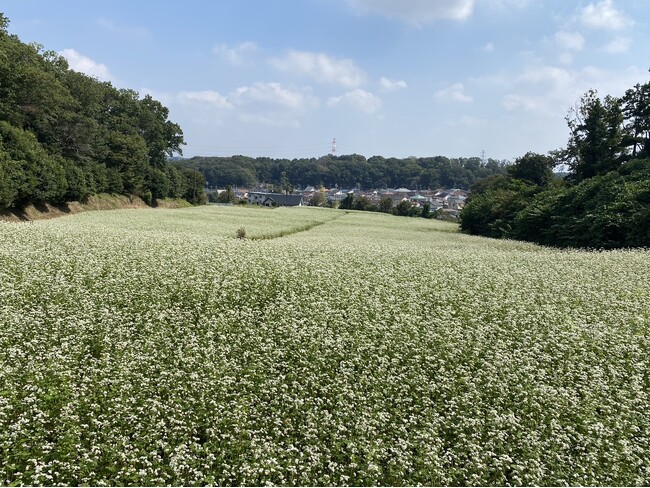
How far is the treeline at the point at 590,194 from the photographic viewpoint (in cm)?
2623

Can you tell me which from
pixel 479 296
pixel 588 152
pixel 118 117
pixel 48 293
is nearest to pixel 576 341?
pixel 479 296

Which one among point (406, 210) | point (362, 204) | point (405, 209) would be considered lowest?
point (406, 210)

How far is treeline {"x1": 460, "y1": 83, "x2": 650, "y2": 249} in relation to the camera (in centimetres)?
2623

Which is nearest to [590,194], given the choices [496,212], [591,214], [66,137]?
[591,214]

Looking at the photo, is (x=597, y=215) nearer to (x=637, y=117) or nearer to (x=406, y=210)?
(x=637, y=117)

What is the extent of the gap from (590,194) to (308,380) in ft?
103

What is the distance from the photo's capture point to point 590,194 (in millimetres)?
30875

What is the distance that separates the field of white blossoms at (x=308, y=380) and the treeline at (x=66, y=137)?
28.4m

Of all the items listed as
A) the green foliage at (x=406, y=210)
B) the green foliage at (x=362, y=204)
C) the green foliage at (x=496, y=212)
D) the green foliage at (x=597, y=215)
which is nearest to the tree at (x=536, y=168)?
the green foliage at (x=496, y=212)

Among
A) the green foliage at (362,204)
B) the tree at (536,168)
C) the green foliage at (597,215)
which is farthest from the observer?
the green foliage at (362,204)

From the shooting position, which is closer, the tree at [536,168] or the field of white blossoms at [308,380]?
the field of white blossoms at [308,380]

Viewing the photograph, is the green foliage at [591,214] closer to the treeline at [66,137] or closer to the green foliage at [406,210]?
the treeline at [66,137]

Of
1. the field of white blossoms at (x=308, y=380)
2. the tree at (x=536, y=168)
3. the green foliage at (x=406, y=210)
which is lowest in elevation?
the field of white blossoms at (x=308, y=380)

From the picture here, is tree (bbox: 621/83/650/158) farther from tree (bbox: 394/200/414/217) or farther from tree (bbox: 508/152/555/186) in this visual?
tree (bbox: 394/200/414/217)
